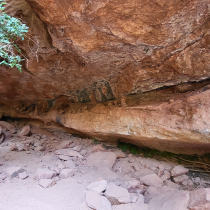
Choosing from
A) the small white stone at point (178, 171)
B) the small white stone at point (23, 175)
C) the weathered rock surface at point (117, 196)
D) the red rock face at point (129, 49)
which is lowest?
the small white stone at point (23, 175)

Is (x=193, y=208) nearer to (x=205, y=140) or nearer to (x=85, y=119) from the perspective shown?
(x=205, y=140)

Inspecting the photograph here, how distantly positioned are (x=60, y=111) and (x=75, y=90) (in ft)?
3.38

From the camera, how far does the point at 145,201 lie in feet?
8.70

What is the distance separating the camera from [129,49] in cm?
290

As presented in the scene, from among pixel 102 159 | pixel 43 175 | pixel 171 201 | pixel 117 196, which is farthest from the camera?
pixel 102 159

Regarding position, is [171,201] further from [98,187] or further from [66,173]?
[66,173]

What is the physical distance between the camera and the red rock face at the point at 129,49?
225cm

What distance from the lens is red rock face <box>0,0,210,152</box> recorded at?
7.39ft

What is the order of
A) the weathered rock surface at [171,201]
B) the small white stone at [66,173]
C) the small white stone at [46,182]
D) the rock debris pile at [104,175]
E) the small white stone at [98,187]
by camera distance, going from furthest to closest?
the small white stone at [66,173], the small white stone at [46,182], the small white stone at [98,187], the rock debris pile at [104,175], the weathered rock surface at [171,201]

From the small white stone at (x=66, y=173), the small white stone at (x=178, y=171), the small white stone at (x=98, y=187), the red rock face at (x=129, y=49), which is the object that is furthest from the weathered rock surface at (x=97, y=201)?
the small white stone at (x=178, y=171)

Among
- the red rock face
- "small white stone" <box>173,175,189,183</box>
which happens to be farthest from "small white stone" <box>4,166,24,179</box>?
"small white stone" <box>173,175,189,183</box>

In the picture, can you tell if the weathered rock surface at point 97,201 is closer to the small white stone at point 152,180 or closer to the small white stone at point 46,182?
the small white stone at point 46,182

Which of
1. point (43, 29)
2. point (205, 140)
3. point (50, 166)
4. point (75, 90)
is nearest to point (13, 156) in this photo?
point (50, 166)

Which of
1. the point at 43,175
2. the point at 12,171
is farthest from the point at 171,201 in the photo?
the point at 12,171
